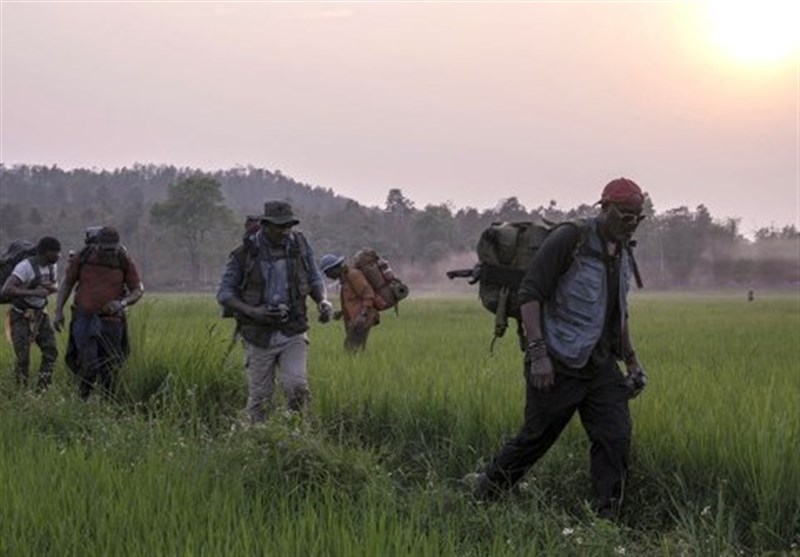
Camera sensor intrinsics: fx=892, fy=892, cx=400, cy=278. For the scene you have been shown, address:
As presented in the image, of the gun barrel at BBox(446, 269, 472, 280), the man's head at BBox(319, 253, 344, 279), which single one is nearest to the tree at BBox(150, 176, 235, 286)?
the man's head at BBox(319, 253, 344, 279)

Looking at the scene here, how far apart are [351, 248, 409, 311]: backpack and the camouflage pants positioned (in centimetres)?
292

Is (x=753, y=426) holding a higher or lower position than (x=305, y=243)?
lower

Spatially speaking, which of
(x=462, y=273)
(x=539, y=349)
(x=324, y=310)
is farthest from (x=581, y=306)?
(x=324, y=310)

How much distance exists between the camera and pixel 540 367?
167 inches

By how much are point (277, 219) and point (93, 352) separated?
2192 mm

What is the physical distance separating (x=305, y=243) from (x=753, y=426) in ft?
10.2

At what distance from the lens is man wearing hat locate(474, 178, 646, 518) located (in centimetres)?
425

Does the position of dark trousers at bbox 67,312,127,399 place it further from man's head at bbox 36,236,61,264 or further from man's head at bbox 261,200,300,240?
man's head at bbox 261,200,300,240

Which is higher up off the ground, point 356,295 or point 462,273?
point 462,273

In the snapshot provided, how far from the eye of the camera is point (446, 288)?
70.6 m

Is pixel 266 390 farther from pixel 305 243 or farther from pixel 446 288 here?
pixel 446 288

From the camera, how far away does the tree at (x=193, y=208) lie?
66188 mm

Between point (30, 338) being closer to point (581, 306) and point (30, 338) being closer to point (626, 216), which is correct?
point (581, 306)

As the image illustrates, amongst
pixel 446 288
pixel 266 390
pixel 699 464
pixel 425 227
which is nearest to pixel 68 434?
pixel 266 390
